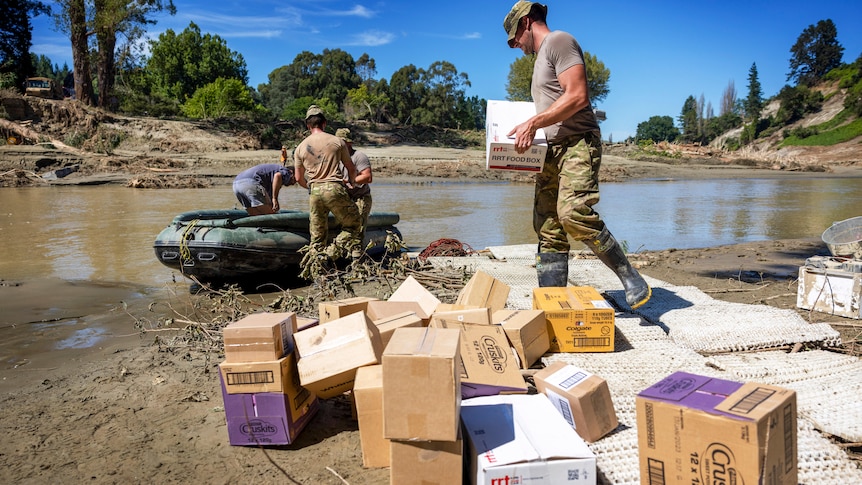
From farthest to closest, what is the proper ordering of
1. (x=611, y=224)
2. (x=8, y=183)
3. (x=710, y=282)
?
(x=8, y=183), (x=611, y=224), (x=710, y=282)

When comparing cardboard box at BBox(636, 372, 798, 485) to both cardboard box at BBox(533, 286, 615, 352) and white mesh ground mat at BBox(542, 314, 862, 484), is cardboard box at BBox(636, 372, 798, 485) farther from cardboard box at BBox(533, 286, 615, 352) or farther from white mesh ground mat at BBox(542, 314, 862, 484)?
cardboard box at BBox(533, 286, 615, 352)

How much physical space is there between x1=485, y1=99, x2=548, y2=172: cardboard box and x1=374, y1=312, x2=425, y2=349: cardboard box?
1.29 meters

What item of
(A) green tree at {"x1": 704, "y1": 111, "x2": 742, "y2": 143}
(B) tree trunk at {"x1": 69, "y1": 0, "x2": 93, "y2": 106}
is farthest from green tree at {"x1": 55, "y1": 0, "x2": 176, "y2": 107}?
(A) green tree at {"x1": 704, "y1": 111, "x2": 742, "y2": 143}

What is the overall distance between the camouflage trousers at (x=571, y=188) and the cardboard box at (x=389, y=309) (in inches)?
42.9

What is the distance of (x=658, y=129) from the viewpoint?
99.9 meters

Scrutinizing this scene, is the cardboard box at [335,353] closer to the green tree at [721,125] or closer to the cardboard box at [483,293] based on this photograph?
the cardboard box at [483,293]

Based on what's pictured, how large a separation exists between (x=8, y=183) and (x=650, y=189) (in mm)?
24737

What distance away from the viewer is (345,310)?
3.29 metres

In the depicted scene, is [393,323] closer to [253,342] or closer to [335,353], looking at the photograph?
[335,353]

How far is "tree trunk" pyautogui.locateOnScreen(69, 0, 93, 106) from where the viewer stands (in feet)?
92.8

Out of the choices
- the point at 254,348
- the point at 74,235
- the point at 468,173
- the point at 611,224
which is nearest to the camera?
the point at 254,348

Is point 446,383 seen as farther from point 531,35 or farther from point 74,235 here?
point 74,235

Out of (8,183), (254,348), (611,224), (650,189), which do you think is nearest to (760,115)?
(650,189)

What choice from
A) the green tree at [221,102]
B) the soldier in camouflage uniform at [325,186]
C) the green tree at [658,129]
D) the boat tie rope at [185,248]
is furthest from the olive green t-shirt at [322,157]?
the green tree at [658,129]
